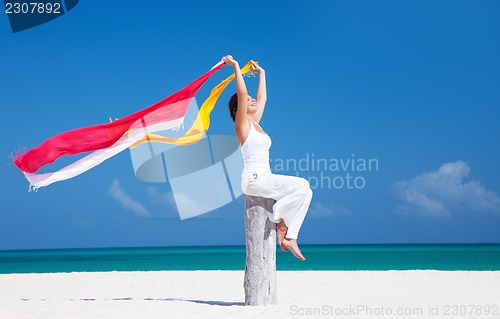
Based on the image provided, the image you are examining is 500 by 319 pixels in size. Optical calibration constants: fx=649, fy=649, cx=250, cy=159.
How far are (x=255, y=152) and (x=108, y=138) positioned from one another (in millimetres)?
1700

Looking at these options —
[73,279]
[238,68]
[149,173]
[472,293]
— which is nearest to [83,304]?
[149,173]

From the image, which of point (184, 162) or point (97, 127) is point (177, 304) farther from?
point (184, 162)

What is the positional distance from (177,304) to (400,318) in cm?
223

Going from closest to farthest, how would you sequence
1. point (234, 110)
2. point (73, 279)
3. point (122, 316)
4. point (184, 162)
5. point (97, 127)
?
1. point (122, 316)
2. point (234, 110)
3. point (97, 127)
4. point (184, 162)
5. point (73, 279)

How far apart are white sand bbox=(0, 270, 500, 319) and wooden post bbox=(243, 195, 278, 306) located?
18 cm

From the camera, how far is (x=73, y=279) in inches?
507

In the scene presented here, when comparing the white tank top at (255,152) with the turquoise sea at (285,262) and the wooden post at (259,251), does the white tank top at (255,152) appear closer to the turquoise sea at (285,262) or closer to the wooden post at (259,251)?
the wooden post at (259,251)

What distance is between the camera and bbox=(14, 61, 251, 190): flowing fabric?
6.76 metres

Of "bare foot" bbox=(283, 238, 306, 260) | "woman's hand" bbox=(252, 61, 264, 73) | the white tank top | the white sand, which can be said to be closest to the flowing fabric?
"woman's hand" bbox=(252, 61, 264, 73)

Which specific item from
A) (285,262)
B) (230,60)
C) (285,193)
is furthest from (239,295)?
(285,262)

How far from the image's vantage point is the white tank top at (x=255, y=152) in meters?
6.15

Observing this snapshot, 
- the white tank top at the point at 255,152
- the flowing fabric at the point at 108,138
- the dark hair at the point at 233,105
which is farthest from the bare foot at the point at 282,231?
the flowing fabric at the point at 108,138

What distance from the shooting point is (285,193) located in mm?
6148

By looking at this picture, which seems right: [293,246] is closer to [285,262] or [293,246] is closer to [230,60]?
[230,60]
